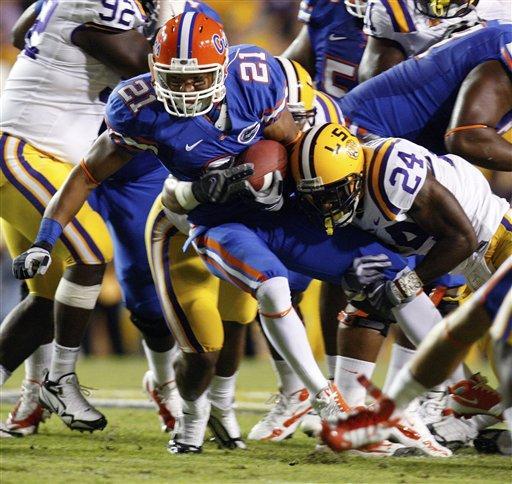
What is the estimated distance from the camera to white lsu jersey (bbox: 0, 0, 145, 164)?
16.0 ft

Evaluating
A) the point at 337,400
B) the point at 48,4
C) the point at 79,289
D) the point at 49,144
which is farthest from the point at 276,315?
the point at 48,4

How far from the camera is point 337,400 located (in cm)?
383

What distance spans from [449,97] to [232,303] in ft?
3.80

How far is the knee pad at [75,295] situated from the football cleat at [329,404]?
4.05 feet

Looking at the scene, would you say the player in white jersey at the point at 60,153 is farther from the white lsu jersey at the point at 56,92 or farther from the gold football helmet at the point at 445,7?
the gold football helmet at the point at 445,7

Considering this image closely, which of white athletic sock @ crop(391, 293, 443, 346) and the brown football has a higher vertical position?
the brown football

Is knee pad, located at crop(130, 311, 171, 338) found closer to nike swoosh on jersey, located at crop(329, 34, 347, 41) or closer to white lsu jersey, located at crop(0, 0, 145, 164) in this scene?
white lsu jersey, located at crop(0, 0, 145, 164)

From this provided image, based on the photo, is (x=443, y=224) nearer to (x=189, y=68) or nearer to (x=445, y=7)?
(x=189, y=68)

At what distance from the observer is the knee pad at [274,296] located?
384cm

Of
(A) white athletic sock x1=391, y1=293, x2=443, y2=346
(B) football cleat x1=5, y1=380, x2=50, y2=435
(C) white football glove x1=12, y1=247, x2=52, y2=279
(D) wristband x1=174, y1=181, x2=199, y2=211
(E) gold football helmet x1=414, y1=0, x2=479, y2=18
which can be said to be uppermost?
(E) gold football helmet x1=414, y1=0, x2=479, y2=18

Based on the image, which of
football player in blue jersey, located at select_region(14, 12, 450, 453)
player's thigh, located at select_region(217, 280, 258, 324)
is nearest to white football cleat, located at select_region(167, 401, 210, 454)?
football player in blue jersey, located at select_region(14, 12, 450, 453)

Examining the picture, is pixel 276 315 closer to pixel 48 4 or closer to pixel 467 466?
pixel 467 466

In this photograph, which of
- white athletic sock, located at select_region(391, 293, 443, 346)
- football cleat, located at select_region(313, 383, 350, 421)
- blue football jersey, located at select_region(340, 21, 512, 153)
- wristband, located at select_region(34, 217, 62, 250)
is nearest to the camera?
football cleat, located at select_region(313, 383, 350, 421)

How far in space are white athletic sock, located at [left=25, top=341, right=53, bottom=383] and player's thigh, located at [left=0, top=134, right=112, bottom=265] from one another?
459mm
